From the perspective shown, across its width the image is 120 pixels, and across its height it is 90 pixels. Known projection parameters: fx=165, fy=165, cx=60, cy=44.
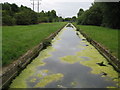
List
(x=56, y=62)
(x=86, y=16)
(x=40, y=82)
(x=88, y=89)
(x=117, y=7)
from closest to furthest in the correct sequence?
(x=88, y=89) → (x=40, y=82) → (x=56, y=62) → (x=117, y=7) → (x=86, y=16)

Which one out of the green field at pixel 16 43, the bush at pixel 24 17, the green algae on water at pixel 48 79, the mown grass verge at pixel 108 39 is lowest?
the green algae on water at pixel 48 79

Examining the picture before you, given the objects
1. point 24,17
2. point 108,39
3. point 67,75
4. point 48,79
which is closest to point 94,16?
point 24,17

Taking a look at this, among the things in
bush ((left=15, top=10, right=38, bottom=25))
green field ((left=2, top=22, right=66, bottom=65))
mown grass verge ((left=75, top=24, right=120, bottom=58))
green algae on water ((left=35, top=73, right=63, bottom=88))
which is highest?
bush ((left=15, top=10, right=38, bottom=25))

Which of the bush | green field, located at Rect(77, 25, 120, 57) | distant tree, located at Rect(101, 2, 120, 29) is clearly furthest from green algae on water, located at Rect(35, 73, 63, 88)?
the bush

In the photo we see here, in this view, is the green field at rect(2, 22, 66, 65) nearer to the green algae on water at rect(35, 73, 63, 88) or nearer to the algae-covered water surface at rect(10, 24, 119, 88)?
the algae-covered water surface at rect(10, 24, 119, 88)

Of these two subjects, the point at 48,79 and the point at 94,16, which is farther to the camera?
the point at 94,16

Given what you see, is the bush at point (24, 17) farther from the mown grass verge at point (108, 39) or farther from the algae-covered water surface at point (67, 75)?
the algae-covered water surface at point (67, 75)

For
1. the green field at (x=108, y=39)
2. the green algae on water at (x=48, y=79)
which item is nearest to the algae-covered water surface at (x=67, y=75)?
the green algae on water at (x=48, y=79)

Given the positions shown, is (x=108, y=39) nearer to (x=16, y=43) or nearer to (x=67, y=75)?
(x=16, y=43)

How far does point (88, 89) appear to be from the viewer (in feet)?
21.5

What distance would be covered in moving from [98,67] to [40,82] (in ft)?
12.9

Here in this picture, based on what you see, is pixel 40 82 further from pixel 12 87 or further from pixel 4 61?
pixel 4 61

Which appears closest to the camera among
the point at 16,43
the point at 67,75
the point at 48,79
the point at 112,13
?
the point at 48,79

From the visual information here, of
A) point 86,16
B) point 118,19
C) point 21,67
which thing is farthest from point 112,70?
point 86,16
